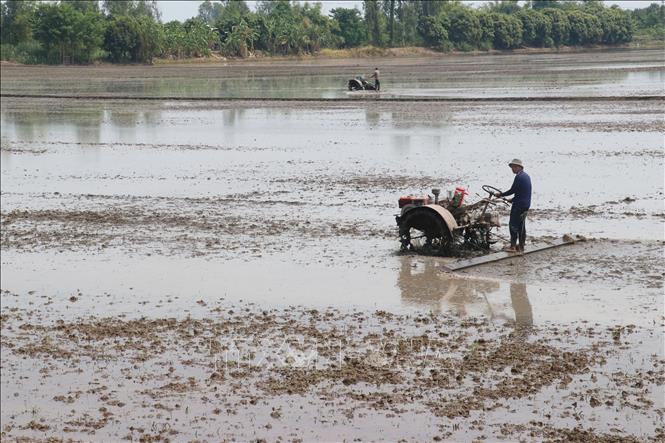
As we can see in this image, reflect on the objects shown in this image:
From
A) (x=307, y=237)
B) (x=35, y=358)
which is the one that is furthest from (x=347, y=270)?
(x=35, y=358)

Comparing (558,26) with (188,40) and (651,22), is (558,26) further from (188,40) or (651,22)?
(188,40)

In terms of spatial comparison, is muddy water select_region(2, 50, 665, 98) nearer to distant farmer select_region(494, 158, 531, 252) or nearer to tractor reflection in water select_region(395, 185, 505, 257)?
tractor reflection in water select_region(395, 185, 505, 257)

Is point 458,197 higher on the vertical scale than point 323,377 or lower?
higher

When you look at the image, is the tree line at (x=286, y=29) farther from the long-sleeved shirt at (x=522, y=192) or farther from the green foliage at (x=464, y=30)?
the long-sleeved shirt at (x=522, y=192)

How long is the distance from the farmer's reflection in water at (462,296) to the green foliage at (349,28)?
128425 mm

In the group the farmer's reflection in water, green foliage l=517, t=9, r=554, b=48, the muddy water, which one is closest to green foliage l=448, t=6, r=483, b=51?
green foliage l=517, t=9, r=554, b=48

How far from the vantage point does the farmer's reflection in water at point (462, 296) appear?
1283 centimetres

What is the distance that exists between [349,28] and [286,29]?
864 inches

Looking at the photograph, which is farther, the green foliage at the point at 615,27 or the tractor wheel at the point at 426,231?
the green foliage at the point at 615,27

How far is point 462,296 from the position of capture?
44.9 feet

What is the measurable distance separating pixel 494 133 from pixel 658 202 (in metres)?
13.5

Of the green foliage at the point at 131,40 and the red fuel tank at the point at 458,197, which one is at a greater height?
the green foliage at the point at 131,40

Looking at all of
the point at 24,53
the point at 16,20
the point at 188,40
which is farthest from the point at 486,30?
the point at 24,53

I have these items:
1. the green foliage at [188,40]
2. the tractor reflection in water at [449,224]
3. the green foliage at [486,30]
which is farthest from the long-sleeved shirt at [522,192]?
the green foliage at [486,30]
